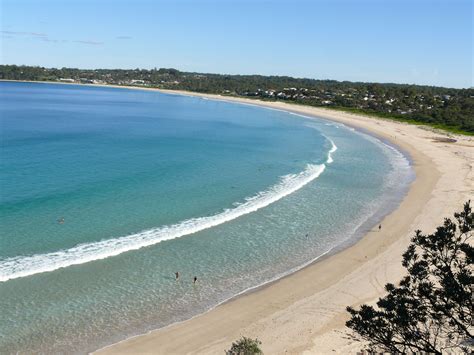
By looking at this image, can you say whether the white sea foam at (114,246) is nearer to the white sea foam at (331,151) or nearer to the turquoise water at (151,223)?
the turquoise water at (151,223)

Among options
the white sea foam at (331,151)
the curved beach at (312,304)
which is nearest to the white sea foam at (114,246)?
the curved beach at (312,304)

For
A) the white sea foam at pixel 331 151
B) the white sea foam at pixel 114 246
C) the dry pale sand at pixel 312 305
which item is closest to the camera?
the dry pale sand at pixel 312 305

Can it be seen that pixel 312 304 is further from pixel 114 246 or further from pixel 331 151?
pixel 331 151

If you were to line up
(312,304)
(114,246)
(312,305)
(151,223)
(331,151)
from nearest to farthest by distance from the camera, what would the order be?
1. (312,305)
2. (312,304)
3. (114,246)
4. (151,223)
5. (331,151)

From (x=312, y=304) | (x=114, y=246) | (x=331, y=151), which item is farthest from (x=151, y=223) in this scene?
(x=331, y=151)

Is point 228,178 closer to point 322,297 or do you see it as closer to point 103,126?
point 322,297

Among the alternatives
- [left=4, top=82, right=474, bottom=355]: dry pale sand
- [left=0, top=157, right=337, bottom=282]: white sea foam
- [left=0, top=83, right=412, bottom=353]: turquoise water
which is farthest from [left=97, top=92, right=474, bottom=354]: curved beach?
[left=0, top=157, right=337, bottom=282]: white sea foam
